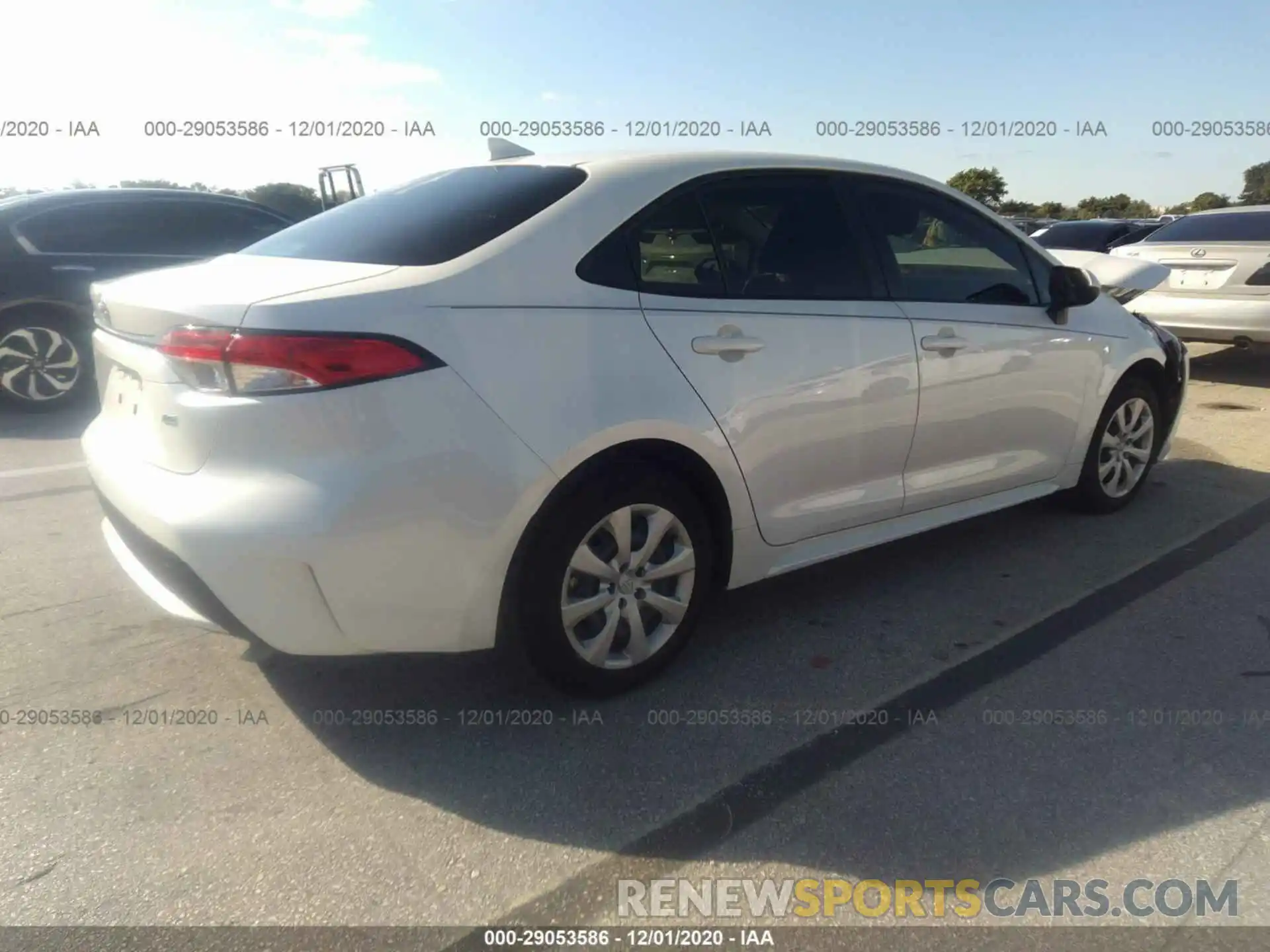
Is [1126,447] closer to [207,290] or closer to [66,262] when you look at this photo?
[207,290]

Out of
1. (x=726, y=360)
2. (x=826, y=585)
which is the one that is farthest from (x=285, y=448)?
(x=826, y=585)

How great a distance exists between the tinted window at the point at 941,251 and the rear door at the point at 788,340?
0.47 feet

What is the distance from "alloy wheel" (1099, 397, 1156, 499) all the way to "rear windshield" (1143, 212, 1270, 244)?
4.40 m

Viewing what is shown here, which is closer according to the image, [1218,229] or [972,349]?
[972,349]

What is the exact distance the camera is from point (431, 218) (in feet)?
9.74

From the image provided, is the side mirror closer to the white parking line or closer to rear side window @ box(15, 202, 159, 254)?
the white parking line

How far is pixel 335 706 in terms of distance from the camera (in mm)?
3008

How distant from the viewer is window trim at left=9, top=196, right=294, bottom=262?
6.79m

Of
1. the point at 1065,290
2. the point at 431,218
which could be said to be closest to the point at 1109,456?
the point at 1065,290

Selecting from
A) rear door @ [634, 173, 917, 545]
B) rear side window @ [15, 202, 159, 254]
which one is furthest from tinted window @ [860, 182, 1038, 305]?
rear side window @ [15, 202, 159, 254]

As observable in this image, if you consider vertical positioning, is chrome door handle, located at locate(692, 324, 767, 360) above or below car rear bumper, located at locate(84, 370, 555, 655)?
above

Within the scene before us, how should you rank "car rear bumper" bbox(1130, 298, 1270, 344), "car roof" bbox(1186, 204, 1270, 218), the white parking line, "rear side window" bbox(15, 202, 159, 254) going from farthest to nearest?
"car roof" bbox(1186, 204, 1270, 218) → "car rear bumper" bbox(1130, 298, 1270, 344) → "rear side window" bbox(15, 202, 159, 254) → the white parking line

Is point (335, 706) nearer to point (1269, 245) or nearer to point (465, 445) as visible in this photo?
point (465, 445)

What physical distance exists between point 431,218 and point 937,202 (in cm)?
203
